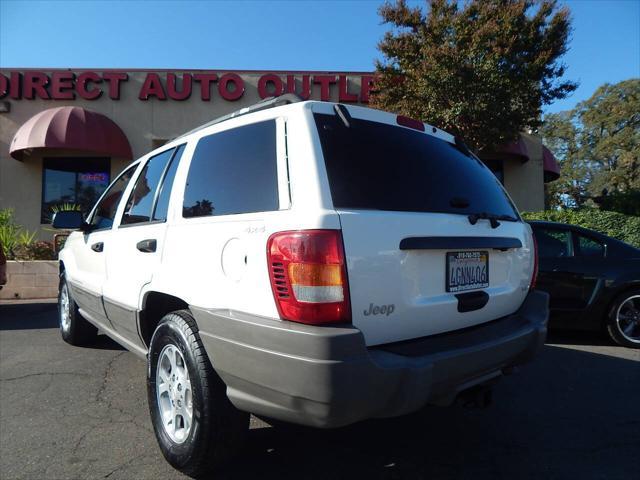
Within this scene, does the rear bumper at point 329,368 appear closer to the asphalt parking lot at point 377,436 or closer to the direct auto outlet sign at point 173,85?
the asphalt parking lot at point 377,436

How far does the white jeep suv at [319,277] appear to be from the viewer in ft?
5.95

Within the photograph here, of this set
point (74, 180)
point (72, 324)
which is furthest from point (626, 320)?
point (74, 180)

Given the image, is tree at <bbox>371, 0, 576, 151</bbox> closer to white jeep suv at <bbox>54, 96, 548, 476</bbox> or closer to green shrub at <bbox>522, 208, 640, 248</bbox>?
green shrub at <bbox>522, 208, 640, 248</bbox>

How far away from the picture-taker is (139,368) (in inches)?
165

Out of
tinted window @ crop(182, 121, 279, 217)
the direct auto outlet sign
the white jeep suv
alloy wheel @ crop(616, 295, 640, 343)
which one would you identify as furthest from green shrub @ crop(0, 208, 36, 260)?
alloy wheel @ crop(616, 295, 640, 343)

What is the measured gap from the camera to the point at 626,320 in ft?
16.4

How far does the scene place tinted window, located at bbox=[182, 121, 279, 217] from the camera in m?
2.13

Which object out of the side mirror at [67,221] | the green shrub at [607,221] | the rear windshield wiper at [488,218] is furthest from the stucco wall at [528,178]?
the side mirror at [67,221]

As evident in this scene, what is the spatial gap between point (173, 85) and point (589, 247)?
1296cm

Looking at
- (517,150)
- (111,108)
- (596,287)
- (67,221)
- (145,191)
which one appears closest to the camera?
(145,191)

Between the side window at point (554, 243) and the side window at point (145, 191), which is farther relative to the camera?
the side window at point (554, 243)

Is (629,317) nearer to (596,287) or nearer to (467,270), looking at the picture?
(596,287)

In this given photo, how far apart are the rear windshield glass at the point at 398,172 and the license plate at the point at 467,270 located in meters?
0.26

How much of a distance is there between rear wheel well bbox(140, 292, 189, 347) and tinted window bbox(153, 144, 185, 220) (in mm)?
503
